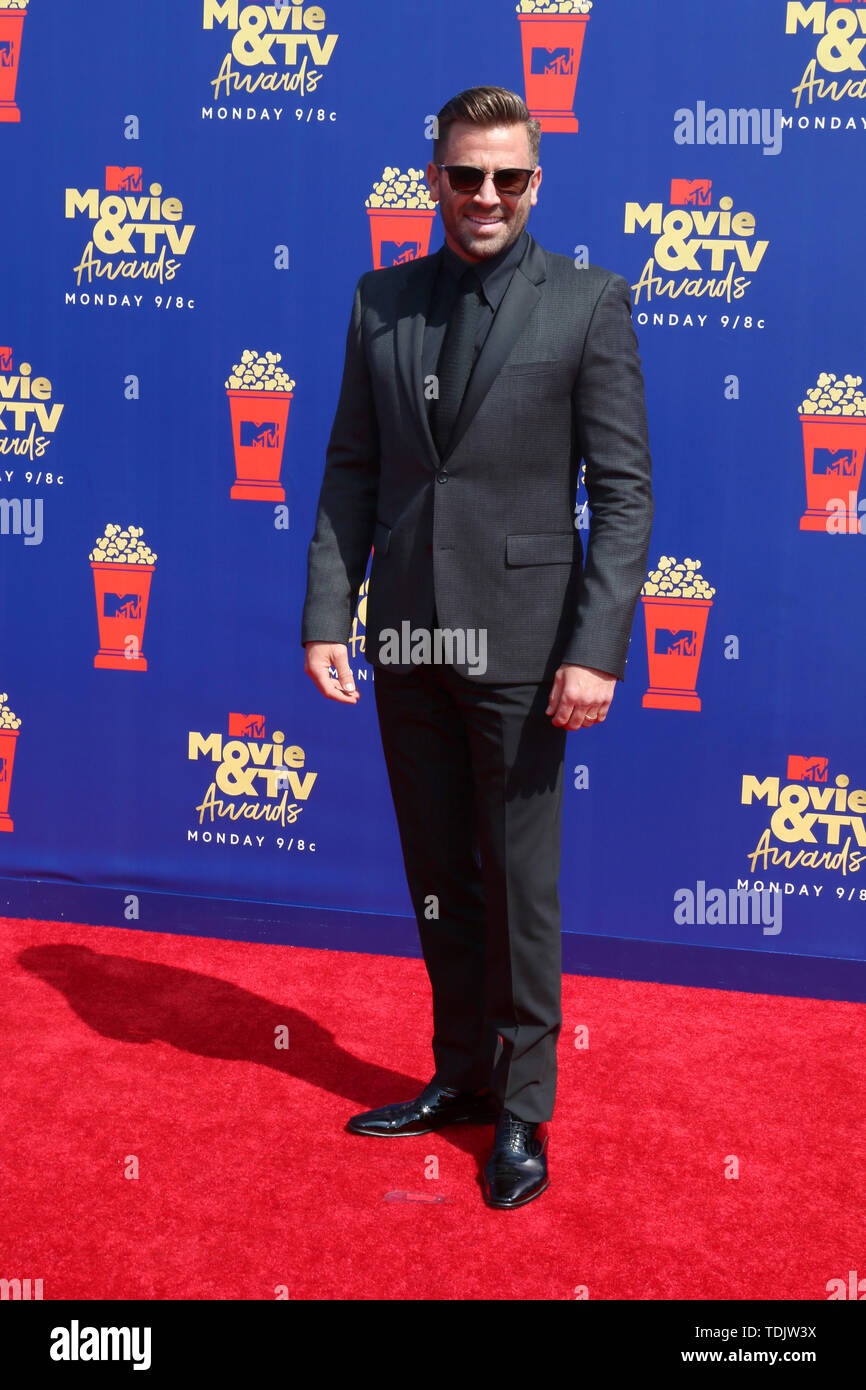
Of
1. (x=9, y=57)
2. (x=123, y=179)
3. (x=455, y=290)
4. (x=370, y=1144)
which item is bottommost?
(x=370, y=1144)

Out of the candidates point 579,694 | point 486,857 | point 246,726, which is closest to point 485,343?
point 579,694

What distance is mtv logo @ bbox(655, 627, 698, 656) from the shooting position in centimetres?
276

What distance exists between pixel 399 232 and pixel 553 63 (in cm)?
45

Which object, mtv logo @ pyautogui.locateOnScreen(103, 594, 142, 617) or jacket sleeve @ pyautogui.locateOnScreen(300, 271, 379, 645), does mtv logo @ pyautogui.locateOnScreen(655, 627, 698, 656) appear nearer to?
jacket sleeve @ pyautogui.locateOnScreen(300, 271, 379, 645)

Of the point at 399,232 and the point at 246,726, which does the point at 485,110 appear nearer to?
the point at 399,232

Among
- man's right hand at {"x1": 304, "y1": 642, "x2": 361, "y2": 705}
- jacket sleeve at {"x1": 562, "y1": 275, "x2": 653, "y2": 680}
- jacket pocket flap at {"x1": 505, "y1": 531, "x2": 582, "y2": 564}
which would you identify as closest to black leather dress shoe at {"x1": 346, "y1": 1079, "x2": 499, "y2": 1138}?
man's right hand at {"x1": 304, "y1": 642, "x2": 361, "y2": 705}

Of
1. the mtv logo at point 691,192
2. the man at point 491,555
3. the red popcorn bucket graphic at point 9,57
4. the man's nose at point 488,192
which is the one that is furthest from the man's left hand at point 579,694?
the red popcorn bucket graphic at point 9,57

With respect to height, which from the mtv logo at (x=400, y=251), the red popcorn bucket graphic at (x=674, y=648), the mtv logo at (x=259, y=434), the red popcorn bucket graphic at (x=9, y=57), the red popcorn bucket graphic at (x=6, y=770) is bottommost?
the red popcorn bucket graphic at (x=6, y=770)

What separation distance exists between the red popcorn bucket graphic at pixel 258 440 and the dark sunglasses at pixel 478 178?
111 cm

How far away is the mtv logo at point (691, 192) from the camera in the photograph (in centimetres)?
261

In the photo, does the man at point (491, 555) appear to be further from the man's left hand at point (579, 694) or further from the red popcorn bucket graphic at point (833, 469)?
the red popcorn bucket graphic at point (833, 469)

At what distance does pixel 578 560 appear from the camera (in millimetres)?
1958

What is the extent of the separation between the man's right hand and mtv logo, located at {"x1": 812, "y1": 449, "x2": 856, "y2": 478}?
1.16 meters

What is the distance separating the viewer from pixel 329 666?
2.05m
